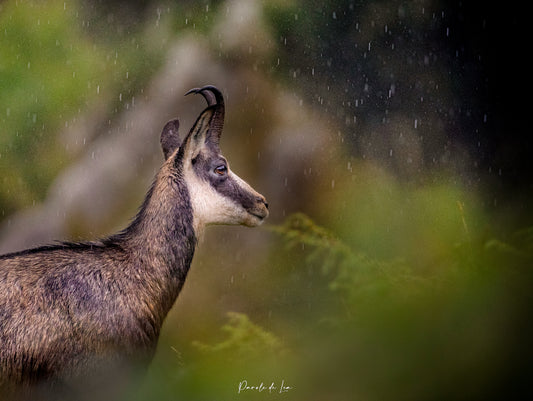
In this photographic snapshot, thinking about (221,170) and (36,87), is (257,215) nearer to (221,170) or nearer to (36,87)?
(221,170)

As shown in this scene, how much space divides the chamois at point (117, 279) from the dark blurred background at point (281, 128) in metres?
2.61

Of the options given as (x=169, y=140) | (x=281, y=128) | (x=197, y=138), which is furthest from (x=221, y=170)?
(x=281, y=128)

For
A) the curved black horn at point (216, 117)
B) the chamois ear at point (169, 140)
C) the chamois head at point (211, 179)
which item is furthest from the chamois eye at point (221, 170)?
the chamois ear at point (169, 140)

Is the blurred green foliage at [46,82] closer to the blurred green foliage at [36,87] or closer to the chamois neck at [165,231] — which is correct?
the blurred green foliage at [36,87]

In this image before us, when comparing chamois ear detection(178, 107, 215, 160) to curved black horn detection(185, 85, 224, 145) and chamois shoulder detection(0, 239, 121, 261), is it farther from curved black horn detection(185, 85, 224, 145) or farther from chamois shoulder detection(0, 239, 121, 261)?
chamois shoulder detection(0, 239, 121, 261)

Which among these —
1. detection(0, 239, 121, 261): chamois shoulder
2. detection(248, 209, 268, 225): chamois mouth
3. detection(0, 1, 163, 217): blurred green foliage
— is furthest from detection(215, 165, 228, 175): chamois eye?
detection(0, 1, 163, 217): blurred green foliage

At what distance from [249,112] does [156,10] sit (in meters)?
1.69

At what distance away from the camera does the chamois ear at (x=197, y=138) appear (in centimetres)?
493

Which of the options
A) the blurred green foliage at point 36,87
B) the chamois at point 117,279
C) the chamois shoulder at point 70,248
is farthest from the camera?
the blurred green foliage at point 36,87

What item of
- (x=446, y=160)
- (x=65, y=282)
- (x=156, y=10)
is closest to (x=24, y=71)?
(x=156, y=10)

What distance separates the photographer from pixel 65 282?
15.1 ft

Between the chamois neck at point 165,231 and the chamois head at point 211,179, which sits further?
the chamois head at point 211,179

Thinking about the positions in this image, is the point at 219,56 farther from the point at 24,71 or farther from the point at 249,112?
the point at 24,71

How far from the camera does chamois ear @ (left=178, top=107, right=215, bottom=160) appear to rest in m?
4.93
